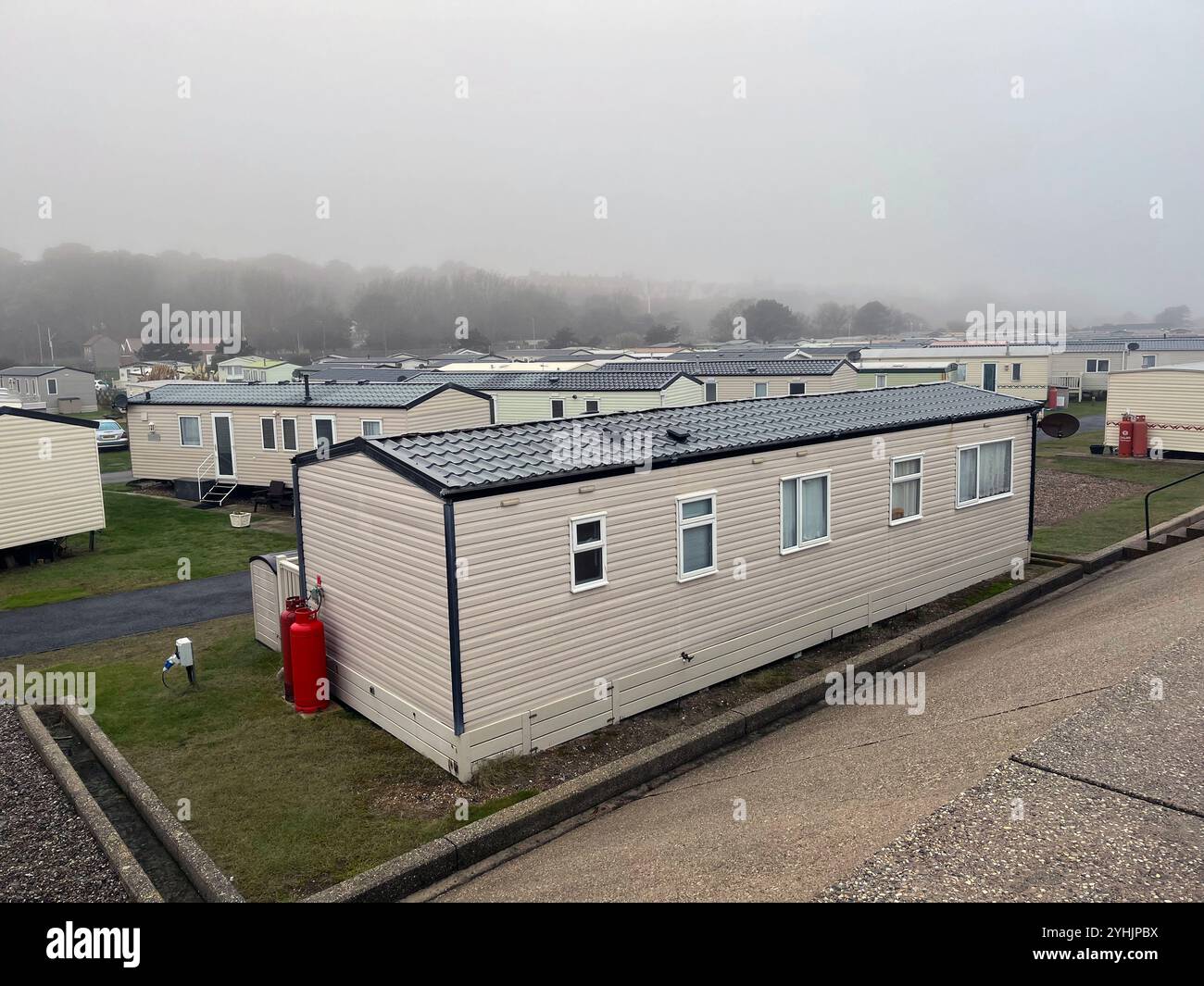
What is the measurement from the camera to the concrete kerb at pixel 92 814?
7.61 meters

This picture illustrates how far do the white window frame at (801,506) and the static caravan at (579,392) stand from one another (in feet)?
54.1

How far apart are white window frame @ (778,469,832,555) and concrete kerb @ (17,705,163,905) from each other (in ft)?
26.5

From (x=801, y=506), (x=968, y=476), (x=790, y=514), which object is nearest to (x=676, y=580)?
(x=790, y=514)

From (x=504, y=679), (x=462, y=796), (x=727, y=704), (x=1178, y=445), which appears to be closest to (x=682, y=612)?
(x=727, y=704)

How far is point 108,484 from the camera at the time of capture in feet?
100

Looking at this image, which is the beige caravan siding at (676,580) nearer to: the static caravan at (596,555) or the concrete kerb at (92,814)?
the static caravan at (596,555)

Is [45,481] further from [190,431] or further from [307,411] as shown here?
[190,431]

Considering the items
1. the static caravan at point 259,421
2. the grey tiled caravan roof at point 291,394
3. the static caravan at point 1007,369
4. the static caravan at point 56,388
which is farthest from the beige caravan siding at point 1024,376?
the static caravan at point 56,388

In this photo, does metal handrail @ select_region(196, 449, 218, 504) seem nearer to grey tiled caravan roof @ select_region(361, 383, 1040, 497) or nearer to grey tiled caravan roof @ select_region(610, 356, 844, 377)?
grey tiled caravan roof @ select_region(610, 356, 844, 377)

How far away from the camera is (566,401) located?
32.9 metres
